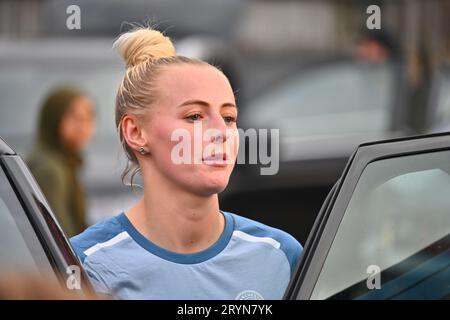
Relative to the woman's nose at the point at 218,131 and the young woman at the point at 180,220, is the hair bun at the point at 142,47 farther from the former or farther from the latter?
the woman's nose at the point at 218,131

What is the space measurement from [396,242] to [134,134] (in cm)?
60

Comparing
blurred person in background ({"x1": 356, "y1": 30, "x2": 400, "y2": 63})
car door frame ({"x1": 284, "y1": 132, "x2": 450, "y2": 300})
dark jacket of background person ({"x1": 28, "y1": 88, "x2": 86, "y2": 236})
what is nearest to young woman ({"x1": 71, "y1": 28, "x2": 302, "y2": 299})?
car door frame ({"x1": 284, "y1": 132, "x2": 450, "y2": 300})

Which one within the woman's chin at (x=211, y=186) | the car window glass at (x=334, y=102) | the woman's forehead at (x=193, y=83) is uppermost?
the woman's forehead at (x=193, y=83)

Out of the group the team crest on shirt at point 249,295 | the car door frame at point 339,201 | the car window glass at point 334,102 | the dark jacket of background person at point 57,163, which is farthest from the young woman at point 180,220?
the car window glass at point 334,102

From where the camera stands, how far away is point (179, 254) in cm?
258

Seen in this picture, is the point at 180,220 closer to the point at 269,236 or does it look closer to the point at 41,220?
the point at 269,236

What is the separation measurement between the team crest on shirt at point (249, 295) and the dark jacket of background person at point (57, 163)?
9.84 feet

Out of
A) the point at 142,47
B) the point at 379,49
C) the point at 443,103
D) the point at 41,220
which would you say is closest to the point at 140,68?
the point at 142,47

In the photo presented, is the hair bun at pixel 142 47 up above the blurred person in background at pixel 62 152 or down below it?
above

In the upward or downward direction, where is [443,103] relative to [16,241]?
downward

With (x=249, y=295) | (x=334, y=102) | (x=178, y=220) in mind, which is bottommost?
(x=334, y=102)

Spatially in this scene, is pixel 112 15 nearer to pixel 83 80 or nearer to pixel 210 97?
pixel 83 80

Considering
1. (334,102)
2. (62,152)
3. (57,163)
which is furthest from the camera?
(334,102)

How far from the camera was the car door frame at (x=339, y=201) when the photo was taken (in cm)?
244
